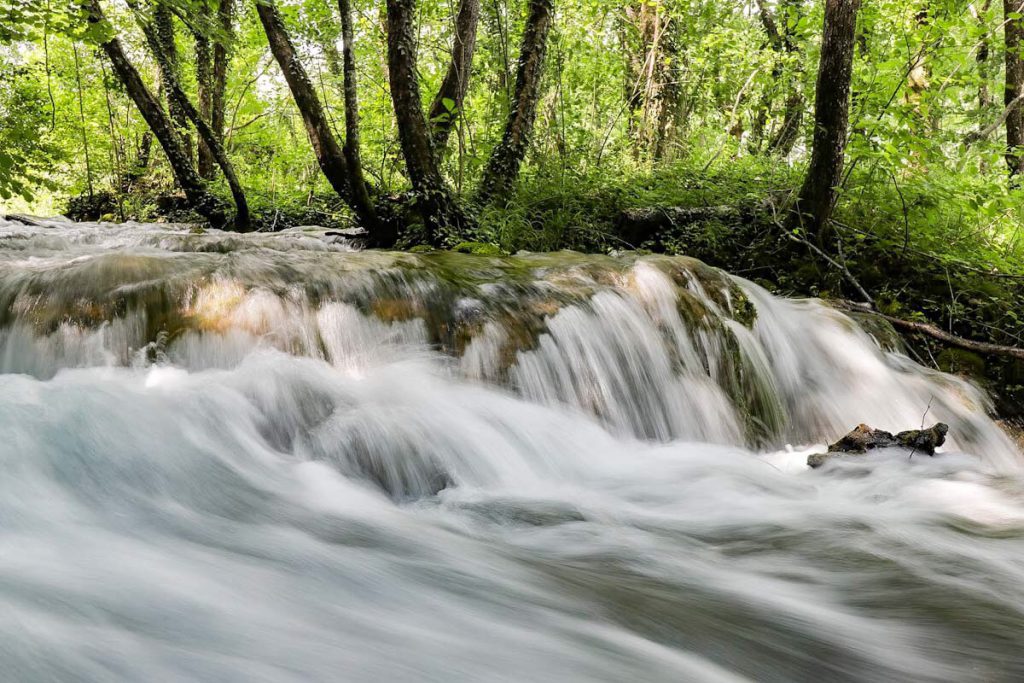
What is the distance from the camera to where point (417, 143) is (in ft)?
22.9

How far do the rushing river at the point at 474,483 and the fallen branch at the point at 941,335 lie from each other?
30 centimetres

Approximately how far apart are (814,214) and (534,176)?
9.63 ft

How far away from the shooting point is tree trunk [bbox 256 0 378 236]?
24.9 ft

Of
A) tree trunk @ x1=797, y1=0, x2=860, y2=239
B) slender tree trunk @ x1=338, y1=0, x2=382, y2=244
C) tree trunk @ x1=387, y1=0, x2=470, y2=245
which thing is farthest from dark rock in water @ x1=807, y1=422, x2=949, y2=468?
slender tree trunk @ x1=338, y1=0, x2=382, y2=244

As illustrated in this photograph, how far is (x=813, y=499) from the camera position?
3139 mm

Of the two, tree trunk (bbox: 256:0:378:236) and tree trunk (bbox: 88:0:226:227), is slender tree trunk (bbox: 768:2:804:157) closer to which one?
tree trunk (bbox: 256:0:378:236)

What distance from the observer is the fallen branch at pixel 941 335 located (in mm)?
5133

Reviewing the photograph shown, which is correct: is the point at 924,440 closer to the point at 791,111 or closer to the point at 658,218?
the point at 658,218

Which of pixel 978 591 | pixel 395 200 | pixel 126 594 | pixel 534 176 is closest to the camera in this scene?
pixel 126 594

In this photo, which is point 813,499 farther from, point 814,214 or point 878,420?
point 814,214

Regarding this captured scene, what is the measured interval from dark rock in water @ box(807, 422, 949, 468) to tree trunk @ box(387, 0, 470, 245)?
416cm

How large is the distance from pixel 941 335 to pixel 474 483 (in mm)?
4110

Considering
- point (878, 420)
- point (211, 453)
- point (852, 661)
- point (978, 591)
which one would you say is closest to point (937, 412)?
point (878, 420)

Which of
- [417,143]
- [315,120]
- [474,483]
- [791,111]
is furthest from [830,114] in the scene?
[315,120]
